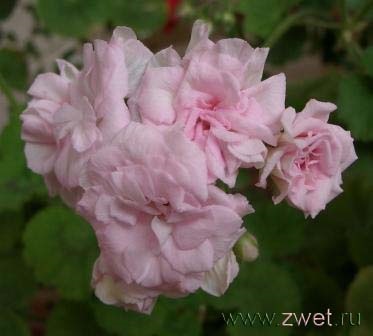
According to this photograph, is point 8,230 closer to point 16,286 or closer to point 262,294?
point 16,286

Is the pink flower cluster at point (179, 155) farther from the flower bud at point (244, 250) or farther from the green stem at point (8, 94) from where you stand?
the green stem at point (8, 94)

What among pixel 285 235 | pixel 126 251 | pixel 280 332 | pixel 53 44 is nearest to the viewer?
pixel 126 251

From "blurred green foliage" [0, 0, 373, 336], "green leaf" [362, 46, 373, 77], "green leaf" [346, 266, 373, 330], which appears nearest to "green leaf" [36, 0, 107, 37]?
"blurred green foliage" [0, 0, 373, 336]

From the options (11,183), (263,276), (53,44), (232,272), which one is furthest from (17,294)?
(53,44)

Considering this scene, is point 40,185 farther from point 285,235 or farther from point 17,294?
point 285,235

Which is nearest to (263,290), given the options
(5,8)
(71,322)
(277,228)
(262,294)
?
(262,294)

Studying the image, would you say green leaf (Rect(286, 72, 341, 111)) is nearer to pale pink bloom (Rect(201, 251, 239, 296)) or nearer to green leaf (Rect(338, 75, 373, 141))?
green leaf (Rect(338, 75, 373, 141))
